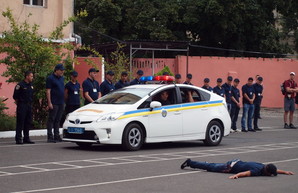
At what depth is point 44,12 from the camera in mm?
25906

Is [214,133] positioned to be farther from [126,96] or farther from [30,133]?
[30,133]

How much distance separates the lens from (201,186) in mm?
10203

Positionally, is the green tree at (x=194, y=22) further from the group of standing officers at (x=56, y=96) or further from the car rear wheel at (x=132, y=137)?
the car rear wheel at (x=132, y=137)

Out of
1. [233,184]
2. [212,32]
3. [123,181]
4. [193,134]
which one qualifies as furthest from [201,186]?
[212,32]

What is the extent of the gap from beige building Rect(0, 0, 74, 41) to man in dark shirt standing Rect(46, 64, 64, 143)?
7948mm

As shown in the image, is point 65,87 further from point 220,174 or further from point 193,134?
point 220,174

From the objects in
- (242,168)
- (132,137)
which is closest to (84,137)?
(132,137)

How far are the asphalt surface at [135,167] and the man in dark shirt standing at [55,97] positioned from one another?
42cm

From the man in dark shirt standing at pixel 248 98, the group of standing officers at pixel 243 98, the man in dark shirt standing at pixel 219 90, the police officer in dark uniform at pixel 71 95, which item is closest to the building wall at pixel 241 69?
the group of standing officers at pixel 243 98

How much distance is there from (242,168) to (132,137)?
14.8 feet

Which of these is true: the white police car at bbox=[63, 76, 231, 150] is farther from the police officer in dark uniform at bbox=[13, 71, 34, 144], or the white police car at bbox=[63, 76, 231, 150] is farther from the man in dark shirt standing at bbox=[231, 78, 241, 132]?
the man in dark shirt standing at bbox=[231, 78, 241, 132]

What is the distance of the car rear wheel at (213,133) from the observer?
56.5ft

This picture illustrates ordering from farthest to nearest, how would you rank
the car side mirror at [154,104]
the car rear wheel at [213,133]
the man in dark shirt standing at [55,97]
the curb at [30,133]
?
the curb at [30,133] < the man in dark shirt standing at [55,97] < the car rear wheel at [213,133] < the car side mirror at [154,104]

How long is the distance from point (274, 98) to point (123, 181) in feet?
97.0
